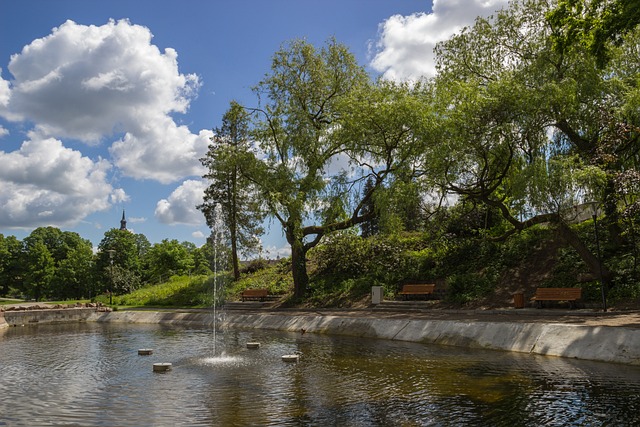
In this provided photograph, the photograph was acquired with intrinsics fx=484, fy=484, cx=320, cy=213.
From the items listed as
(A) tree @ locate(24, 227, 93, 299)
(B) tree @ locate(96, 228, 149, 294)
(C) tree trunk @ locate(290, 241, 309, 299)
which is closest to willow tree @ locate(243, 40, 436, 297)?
(C) tree trunk @ locate(290, 241, 309, 299)

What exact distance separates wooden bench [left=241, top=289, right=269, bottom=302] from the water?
14404mm

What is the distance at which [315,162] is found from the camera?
2658cm

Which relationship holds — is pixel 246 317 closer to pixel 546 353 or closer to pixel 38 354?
pixel 38 354

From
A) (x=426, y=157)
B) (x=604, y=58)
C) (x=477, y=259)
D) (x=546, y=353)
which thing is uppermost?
(x=604, y=58)

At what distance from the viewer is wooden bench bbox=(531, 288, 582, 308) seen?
18.2 m

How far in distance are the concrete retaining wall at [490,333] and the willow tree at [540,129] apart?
5.43 metres

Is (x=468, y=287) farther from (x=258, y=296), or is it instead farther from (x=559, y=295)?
(x=258, y=296)

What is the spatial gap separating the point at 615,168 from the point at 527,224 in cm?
405

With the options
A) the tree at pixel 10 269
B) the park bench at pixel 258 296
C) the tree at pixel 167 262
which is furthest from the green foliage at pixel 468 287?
the tree at pixel 10 269

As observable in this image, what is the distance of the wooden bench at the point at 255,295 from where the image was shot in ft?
99.7

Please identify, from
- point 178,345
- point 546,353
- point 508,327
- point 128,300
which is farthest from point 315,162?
point 128,300

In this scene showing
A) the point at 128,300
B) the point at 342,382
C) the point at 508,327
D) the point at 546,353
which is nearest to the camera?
the point at 342,382

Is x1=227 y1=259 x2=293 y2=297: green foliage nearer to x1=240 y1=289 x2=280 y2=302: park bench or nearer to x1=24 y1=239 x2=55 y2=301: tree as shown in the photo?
x1=240 y1=289 x2=280 y2=302: park bench

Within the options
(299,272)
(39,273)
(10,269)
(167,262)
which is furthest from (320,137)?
(10,269)
